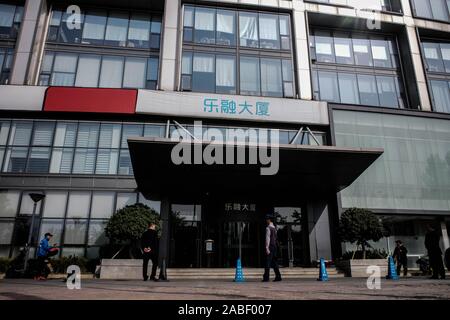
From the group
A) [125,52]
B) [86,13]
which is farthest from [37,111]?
[86,13]

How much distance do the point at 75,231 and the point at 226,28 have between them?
50.0 ft

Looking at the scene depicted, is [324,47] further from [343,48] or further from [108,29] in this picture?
[108,29]

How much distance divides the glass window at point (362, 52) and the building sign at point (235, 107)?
27.8 ft

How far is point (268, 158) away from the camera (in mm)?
13297

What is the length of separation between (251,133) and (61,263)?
1155 cm

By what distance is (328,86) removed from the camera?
2123 centimetres

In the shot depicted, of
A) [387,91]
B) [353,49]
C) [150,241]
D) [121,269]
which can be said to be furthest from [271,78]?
[150,241]

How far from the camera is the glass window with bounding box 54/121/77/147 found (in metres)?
17.7

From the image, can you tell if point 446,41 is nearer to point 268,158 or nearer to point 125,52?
point 268,158

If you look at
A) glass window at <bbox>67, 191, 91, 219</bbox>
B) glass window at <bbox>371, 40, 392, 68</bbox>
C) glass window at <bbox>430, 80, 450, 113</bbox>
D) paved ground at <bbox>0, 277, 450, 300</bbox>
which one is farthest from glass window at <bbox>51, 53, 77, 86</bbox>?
glass window at <bbox>430, 80, 450, 113</bbox>

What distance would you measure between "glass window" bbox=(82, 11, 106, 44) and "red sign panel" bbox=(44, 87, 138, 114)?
4540mm

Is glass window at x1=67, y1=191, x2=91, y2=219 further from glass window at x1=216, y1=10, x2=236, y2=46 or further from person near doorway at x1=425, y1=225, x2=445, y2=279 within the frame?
person near doorway at x1=425, y1=225, x2=445, y2=279

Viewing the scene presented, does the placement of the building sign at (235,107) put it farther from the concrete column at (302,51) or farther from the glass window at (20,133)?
the glass window at (20,133)
